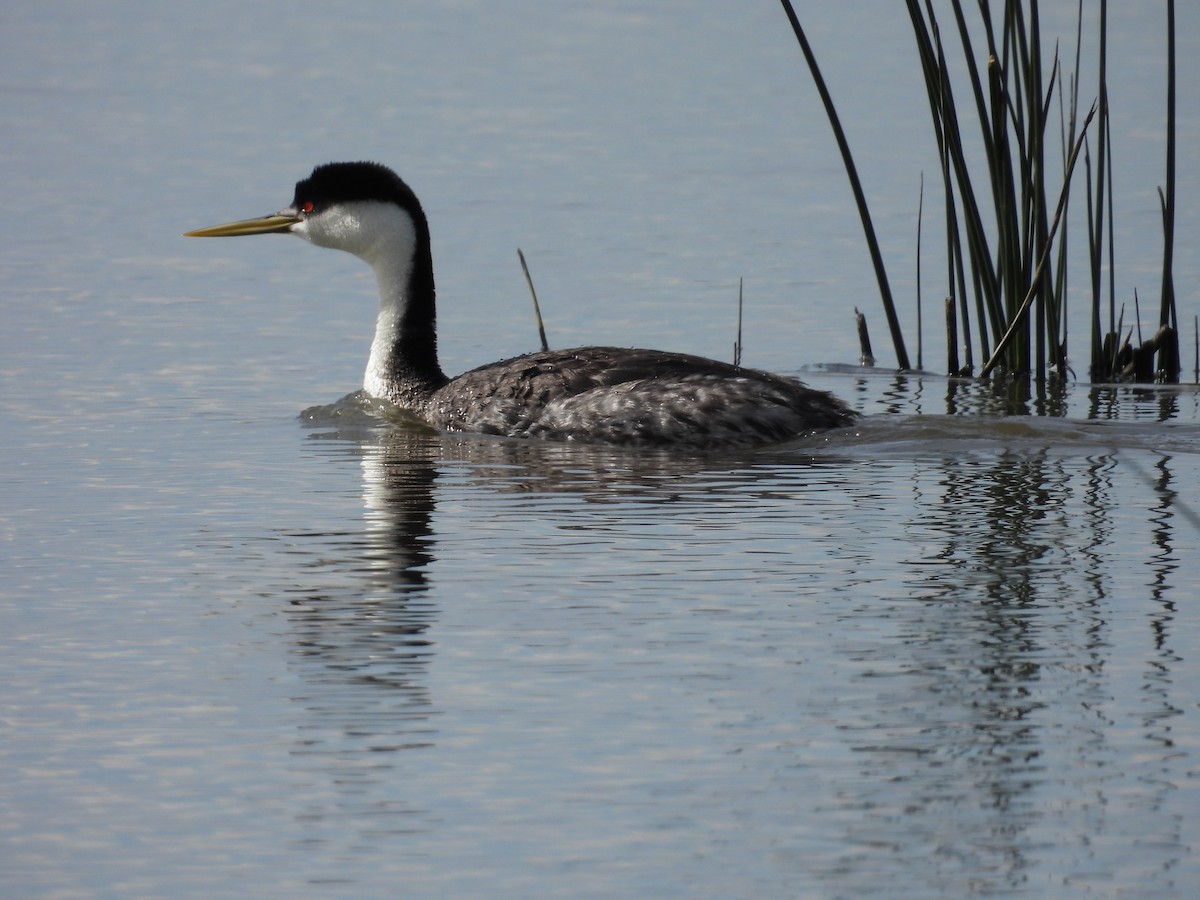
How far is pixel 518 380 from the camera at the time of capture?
10.7m

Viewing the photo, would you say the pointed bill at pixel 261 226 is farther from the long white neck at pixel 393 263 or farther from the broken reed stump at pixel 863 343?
the broken reed stump at pixel 863 343

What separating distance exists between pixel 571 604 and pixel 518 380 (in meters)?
4.17

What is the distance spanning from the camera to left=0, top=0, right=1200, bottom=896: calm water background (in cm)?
472

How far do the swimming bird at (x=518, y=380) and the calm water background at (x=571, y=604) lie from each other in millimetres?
269

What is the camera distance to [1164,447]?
9.73 metres

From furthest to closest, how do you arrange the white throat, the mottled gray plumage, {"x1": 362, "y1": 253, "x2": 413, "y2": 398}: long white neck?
the white throat → {"x1": 362, "y1": 253, "x2": 413, "y2": 398}: long white neck → the mottled gray plumage

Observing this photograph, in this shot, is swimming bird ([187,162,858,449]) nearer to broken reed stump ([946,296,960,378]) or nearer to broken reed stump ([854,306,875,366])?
broken reed stump ([946,296,960,378])

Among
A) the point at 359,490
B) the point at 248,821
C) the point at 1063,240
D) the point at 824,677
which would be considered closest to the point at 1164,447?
the point at 1063,240

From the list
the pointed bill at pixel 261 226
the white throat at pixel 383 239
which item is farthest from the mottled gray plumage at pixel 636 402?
the pointed bill at pixel 261 226

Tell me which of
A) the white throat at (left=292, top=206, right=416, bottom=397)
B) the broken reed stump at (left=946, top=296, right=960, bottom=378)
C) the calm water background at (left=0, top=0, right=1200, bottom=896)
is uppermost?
the white throat at (left=292, top=206, right=416, bottom=397)

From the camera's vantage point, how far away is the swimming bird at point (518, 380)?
10.1m

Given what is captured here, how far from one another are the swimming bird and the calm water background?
0.88 feet

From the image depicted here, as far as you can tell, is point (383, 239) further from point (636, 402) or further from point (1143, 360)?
point (1143, 360)

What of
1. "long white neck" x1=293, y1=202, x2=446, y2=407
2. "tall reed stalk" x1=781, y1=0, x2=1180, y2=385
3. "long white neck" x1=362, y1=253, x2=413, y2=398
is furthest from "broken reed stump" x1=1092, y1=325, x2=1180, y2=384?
"long white neck" x1=362, y1=253, x2=413, y2=398
